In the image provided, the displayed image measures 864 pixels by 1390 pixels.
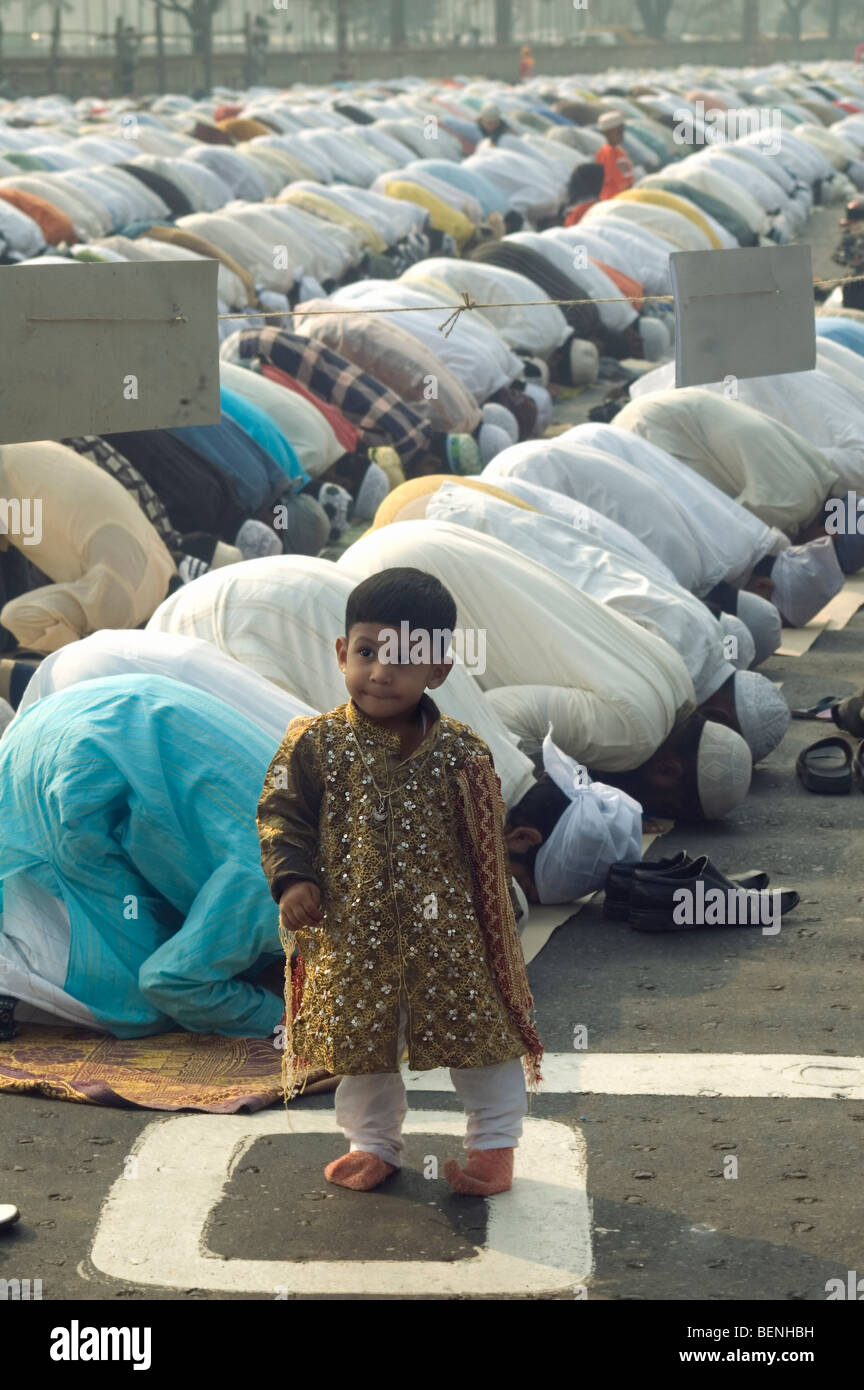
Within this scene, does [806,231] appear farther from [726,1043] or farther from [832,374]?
[726,1043]

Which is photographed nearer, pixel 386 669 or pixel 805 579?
pixel 386 669

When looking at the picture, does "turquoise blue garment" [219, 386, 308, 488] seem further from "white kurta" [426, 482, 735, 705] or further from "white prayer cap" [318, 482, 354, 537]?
"white kurta" [426, 482, 735, 705]

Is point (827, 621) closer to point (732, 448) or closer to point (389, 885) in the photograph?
point (732, 448)

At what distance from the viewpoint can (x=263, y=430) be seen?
932 centimetres

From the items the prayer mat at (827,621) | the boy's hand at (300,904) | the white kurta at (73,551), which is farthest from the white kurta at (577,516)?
the boy's hand at (300,904)

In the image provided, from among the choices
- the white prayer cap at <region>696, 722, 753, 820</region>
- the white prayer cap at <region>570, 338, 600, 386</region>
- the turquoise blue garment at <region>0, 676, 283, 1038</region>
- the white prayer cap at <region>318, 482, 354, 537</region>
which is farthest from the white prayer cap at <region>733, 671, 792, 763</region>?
the white prayer cap at <region>570, 338, 600, 386</region>

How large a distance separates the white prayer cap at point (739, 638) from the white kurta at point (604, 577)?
24.0 inches

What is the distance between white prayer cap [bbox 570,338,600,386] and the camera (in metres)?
14.9

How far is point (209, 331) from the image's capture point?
4.37 metres

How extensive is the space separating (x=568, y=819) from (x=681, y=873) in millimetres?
321

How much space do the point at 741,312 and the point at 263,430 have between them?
3.57 metres

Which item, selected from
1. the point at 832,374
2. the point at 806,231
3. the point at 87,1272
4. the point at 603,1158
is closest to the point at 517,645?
the point at 603,1158

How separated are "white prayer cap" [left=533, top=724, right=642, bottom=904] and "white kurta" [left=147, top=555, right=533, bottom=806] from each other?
0.13 metres

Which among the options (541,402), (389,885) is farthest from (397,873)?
(541,402)
